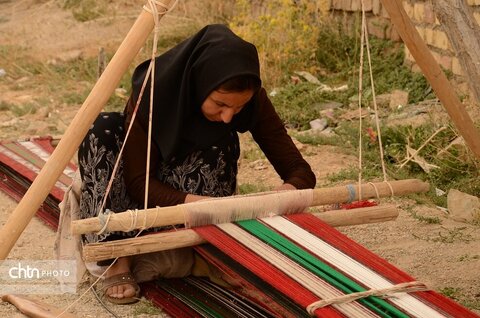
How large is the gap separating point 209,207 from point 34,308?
81 cm

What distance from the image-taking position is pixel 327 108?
627 cm

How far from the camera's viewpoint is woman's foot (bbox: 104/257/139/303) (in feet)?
11.2

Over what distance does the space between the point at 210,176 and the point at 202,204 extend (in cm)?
63

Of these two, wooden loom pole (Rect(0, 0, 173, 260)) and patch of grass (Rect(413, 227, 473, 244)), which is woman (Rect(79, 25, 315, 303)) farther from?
patch of grass (Rect(413, 227, 473, 244))

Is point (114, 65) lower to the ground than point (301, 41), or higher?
higher

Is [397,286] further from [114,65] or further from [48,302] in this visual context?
[48,302]

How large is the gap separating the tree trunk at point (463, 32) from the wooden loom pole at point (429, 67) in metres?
0.09

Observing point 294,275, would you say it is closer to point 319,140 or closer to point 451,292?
point 451,292

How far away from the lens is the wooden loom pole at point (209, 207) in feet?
9.18

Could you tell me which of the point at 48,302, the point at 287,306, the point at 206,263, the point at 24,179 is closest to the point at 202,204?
the point at 287,306

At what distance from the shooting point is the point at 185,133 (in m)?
3.44

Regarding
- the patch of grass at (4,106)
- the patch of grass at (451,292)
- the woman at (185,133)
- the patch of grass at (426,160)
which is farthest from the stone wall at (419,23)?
the patch of grass at (4,106)

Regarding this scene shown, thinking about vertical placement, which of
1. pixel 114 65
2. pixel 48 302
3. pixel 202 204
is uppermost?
pixel 114 65

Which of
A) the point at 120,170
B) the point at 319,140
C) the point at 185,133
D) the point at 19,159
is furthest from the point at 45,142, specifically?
the point at 185,133
